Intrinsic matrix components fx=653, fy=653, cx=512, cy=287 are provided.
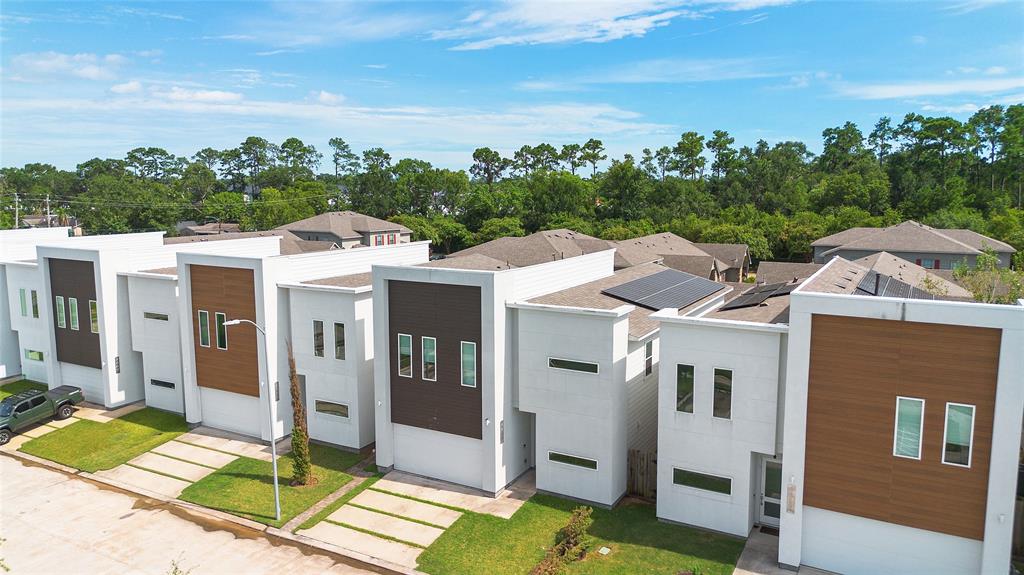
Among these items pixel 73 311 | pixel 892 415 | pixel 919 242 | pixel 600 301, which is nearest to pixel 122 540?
pixel 73 311

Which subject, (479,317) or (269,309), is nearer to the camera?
(479,317)

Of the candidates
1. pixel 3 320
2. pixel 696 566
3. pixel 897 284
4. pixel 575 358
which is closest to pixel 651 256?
pixel 897 284

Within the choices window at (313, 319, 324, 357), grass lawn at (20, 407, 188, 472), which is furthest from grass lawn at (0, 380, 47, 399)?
window at (313, 319, 324, 357)

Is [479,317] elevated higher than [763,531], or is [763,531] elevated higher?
[479,317]

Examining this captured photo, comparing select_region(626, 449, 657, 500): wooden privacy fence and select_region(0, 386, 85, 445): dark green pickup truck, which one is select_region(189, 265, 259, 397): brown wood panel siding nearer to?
select_region(0, 386, 85, 445): dark green pickup truck

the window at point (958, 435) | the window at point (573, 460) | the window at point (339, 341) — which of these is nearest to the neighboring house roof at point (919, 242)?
the window at point (573, 460)

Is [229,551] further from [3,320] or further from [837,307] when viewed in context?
[3,320]

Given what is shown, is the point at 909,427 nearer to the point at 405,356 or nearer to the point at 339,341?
the point at 405,356

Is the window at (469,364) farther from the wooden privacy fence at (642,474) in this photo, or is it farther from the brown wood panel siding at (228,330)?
the brown wood panel siding at (228,330)
